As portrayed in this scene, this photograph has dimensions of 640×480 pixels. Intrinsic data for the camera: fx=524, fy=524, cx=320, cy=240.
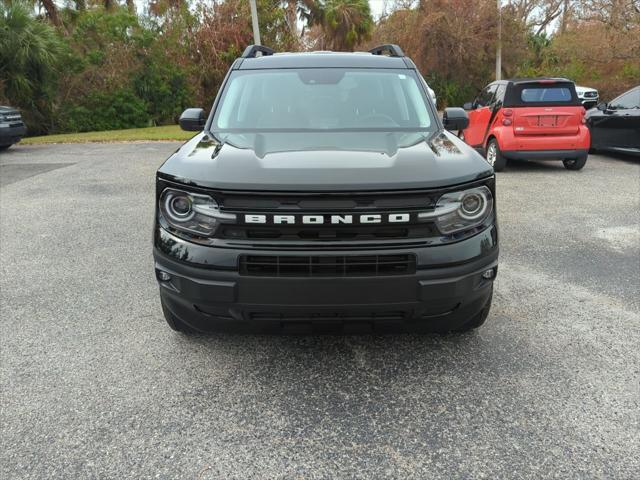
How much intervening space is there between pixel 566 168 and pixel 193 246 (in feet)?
28.4

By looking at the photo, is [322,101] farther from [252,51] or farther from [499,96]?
[499,96]

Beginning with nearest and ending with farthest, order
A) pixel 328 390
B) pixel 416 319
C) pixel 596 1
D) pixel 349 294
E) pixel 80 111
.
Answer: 1. pixel 349 294
2. pixel 416 319
3. pixel 328 390
4. pixel 596 1
5. pixel 80 111

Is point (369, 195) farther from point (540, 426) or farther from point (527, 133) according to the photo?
point (527, 133)

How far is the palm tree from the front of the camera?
31734 millimetres

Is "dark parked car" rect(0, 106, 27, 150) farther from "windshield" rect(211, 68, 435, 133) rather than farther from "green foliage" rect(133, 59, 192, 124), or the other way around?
"windshield" rect(211, 68, 435, 133)

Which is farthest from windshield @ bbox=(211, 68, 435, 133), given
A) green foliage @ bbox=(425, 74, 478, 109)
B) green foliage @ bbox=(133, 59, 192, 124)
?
green foliage @ bbox=(425, 74, 478, 109)

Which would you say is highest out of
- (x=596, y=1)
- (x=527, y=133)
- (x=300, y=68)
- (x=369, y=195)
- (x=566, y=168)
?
(x=596, y=1)

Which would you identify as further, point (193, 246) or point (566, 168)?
point (566, 168)

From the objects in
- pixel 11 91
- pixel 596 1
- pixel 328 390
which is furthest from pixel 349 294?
pixel 596 1

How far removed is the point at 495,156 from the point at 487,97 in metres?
Answer: 1.48

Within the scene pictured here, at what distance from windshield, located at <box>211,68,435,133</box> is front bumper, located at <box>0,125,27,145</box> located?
10599 millimetres

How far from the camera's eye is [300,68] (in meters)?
3.97

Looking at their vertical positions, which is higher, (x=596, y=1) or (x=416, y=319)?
(x=596, y=1)

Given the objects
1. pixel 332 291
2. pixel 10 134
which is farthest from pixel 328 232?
pixel 10 134
